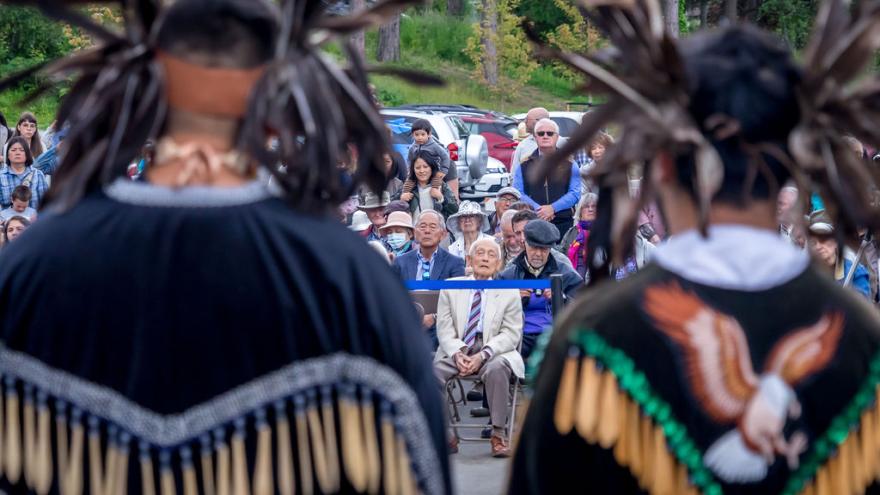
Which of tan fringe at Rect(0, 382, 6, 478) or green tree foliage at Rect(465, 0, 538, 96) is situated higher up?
tan fringe at Rect(0, 382, 6, 478)

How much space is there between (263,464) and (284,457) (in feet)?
0.15

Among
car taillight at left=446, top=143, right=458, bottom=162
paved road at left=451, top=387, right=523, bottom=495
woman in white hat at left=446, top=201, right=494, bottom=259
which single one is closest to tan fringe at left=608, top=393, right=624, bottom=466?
paved road at left=451, top=387, right=523, bottom=495

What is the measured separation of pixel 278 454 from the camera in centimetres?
332

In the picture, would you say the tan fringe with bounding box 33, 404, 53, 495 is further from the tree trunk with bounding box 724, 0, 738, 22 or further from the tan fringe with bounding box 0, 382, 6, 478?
the tree trunk with bounding box 724, 0, 738, 22

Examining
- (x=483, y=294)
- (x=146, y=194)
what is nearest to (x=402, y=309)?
(x=146, y=194)

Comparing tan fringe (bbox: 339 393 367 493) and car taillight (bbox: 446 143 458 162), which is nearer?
tan fringe (bbox: 339 393 367 493)

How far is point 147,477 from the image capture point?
3.31 metres

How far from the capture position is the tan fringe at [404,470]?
335cm

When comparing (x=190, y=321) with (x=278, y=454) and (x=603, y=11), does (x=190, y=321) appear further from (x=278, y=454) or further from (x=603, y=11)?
(x=603, y=11)

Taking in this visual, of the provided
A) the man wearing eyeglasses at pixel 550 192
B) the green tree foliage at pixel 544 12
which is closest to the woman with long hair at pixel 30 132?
the man wearing eyeglasses at pixel 550 192

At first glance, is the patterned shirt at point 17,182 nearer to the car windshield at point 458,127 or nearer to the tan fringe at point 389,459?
A: the car windshield at point 458,127

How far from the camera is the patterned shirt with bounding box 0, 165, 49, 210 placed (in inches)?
568

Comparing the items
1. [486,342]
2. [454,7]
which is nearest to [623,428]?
[486,342]

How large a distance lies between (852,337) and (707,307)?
1.07ft
